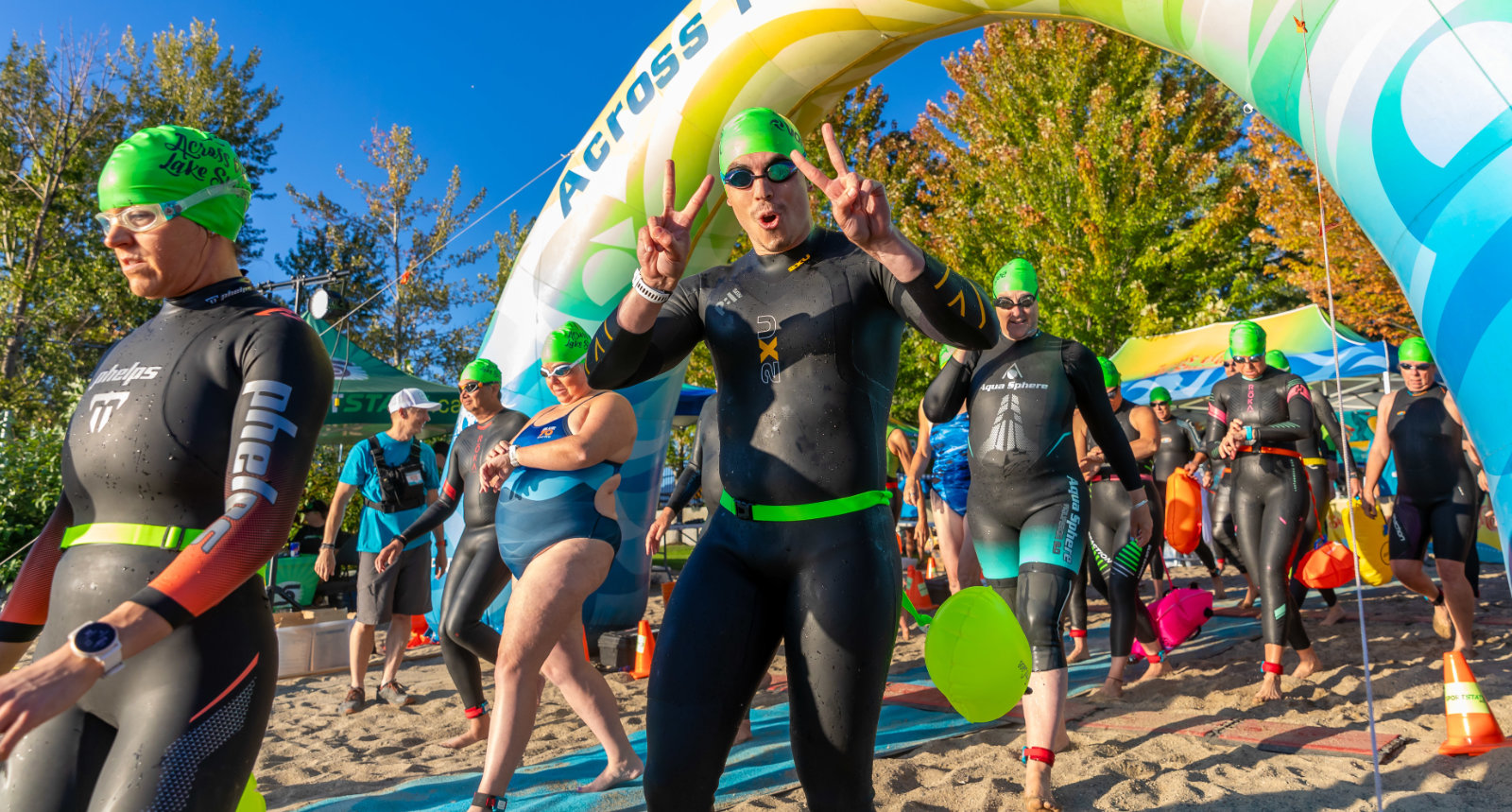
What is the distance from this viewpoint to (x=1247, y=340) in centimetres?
574

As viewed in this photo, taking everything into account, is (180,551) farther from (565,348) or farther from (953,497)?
(953,497)

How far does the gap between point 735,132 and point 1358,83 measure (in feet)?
10.2

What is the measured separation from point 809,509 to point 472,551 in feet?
10.2

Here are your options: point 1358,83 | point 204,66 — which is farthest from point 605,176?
point 204,66

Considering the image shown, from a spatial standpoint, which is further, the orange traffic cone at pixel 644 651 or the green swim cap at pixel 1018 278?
the orange traffic cone at pixel 644 651

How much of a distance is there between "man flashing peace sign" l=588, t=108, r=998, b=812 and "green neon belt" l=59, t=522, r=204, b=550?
967 millimetres

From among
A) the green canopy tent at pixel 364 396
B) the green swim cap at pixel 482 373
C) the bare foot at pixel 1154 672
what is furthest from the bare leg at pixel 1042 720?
the green canopy tent at pixel 364 396

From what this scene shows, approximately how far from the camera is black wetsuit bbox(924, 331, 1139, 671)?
12.2 feet

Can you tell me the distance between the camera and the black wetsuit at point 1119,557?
5.43 m

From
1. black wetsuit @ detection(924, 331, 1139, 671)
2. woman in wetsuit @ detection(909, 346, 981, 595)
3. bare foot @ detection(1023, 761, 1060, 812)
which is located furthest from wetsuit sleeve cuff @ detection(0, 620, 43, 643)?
woman in wetsuit @ detection(909, 346, 981, 595)

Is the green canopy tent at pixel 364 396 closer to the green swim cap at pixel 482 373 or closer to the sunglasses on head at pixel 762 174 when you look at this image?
the green swim cap at pixel 482 373

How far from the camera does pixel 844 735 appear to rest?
1979 millimetres

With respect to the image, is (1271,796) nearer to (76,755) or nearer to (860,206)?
(860,206)

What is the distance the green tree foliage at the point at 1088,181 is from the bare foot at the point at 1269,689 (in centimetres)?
1096
